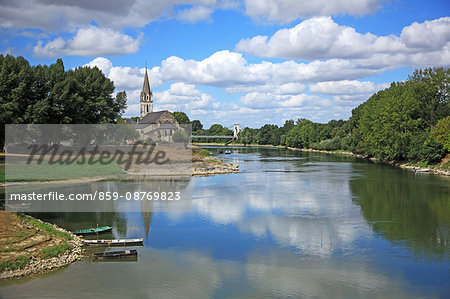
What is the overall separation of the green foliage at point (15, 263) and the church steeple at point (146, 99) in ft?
466

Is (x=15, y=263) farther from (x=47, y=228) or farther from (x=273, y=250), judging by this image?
(x=273, y=250)

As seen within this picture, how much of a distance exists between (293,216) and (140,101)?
443ft

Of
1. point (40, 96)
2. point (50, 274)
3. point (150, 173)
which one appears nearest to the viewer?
point (50, 274)

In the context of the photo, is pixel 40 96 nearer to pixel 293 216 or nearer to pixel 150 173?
pixel 150 173

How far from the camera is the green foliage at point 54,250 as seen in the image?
23305 mm

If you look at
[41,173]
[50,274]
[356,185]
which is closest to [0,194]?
[41,173]

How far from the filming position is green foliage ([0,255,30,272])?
21222mm

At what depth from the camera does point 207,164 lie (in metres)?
81.4

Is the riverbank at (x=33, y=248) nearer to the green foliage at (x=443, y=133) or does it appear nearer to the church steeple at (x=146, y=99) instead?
the green foliage at (x=443, y=133)

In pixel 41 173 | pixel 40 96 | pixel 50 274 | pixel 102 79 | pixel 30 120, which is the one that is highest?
pixel 102 79

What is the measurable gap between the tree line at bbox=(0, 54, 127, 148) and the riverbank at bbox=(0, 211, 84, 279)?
33669mm

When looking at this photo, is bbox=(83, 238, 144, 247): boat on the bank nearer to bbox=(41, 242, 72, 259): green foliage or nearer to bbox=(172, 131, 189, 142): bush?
bbox=(41, 242, 72, 259): green foliage
